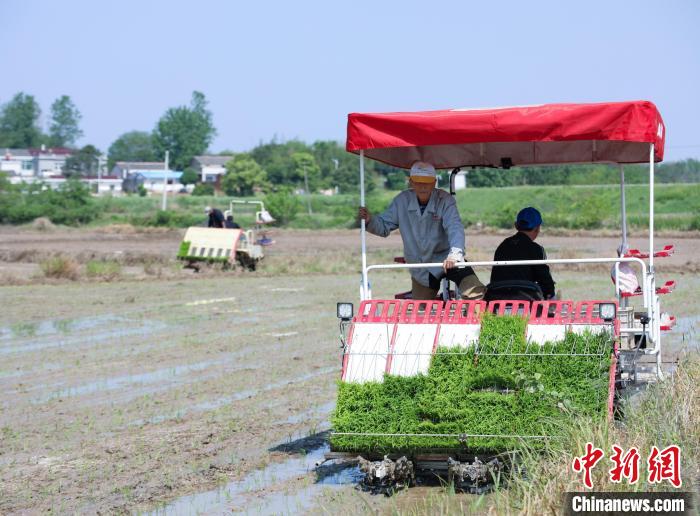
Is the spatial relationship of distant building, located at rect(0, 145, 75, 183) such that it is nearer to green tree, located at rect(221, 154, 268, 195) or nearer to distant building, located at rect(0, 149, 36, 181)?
distant building, located at rect(0, 149, 36, 181)

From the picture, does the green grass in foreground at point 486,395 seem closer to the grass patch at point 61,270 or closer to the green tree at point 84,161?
the grass patch at point 61,270

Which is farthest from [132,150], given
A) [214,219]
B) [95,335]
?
[95,335]

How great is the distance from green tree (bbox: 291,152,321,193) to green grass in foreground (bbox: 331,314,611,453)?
9100cm

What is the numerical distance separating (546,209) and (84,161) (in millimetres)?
107006

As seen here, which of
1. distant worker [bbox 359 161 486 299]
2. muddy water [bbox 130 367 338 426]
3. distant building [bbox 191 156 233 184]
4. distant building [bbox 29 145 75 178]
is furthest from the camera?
distant building [bbox 29 145 75 178]

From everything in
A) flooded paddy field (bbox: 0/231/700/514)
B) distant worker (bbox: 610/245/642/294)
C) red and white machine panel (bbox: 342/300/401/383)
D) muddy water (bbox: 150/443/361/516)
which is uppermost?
distant worker (bbox: 610/245/642/294)

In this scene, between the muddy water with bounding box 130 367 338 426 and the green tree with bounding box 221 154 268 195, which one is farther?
the green tree with bounding box 221 154 268 195

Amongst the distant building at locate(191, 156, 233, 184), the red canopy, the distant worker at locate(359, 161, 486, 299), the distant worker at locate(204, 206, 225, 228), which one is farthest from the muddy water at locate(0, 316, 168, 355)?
the distant building at locate(191, 156, 233, 184)

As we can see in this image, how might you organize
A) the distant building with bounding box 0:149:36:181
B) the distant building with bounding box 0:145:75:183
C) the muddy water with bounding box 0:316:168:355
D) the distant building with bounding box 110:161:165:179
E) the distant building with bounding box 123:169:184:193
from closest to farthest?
the muddy water with bounding box 0:316:168:355 < the distant building with bounding box 123:169:184:193 < the distant building with bounding box 110:161:165:179 < the distant building with bounding box 0:149:36:181 < the distant building with bounding box 0:145:75:183

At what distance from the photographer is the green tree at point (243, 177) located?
97.6m

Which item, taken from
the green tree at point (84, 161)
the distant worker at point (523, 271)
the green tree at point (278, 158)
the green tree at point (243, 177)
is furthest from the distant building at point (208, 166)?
the distant worker at point (523, 271)

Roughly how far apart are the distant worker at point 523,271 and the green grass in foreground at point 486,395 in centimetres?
62

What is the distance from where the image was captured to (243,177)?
320 ft

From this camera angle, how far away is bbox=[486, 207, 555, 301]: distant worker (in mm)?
8344
